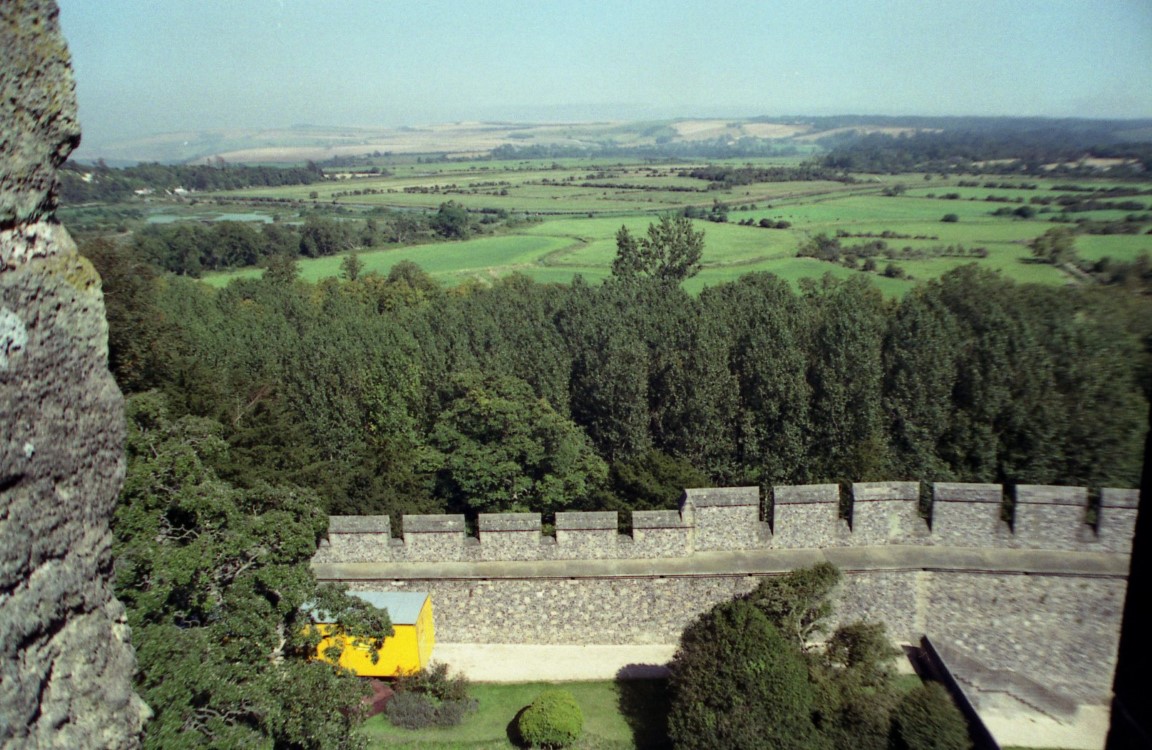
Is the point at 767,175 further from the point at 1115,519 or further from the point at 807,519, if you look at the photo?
the point at 807,519

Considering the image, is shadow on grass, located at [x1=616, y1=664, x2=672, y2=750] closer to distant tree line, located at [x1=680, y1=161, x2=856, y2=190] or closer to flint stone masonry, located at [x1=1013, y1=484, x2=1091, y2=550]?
flint stone masonry, located at [x1=1013, y1=484, x2=1091, y2=550]

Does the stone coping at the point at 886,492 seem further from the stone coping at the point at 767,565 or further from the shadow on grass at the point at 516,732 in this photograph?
the shadow on grass at the point at 516,732

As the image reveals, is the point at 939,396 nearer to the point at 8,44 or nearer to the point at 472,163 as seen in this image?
the point at 8,44

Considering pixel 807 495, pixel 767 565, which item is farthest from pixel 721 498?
pixel 807 495

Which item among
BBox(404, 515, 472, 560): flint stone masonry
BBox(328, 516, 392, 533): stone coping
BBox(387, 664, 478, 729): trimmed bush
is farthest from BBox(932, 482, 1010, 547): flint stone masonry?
BBox(328, 516, 392, 533): stone coping

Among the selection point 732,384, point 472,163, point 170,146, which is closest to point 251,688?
point 732,384
